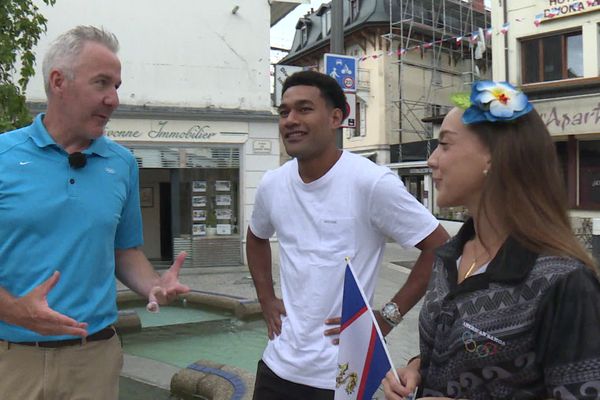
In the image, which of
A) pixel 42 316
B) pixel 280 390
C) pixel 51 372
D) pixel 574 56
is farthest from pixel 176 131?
pixel 574 56

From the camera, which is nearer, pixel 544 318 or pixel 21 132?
pixel 544 318

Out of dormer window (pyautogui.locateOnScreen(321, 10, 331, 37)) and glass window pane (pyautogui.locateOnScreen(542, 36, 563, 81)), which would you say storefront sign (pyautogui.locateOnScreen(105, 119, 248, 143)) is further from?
dormer window (pyautogui.locateOnScreen(321, 10, 331, 37))

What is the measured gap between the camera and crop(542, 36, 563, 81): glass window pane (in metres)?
16.7

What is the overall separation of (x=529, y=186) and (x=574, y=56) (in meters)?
17.4

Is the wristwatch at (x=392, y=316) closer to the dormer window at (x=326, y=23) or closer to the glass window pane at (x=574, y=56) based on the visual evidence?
the glass window pane at (x=574, y=56)

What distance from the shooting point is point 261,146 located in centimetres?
1218

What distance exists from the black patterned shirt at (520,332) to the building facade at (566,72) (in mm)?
15459

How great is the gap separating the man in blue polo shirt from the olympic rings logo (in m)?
1.12

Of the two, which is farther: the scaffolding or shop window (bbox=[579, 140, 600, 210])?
the scaffolding

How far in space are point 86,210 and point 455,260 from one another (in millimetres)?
1341

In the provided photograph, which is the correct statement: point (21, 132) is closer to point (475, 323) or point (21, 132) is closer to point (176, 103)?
point (475, 323)

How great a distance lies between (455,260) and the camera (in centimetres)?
163

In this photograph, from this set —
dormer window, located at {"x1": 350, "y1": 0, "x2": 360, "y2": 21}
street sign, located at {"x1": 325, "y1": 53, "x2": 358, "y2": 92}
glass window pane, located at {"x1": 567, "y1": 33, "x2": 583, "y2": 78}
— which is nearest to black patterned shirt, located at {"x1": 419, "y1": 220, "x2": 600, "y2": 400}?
street sign, located at {"x1": 325, "y1": 53, "x2": 358, "y2": 92}

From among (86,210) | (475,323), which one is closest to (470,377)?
(475,323)
